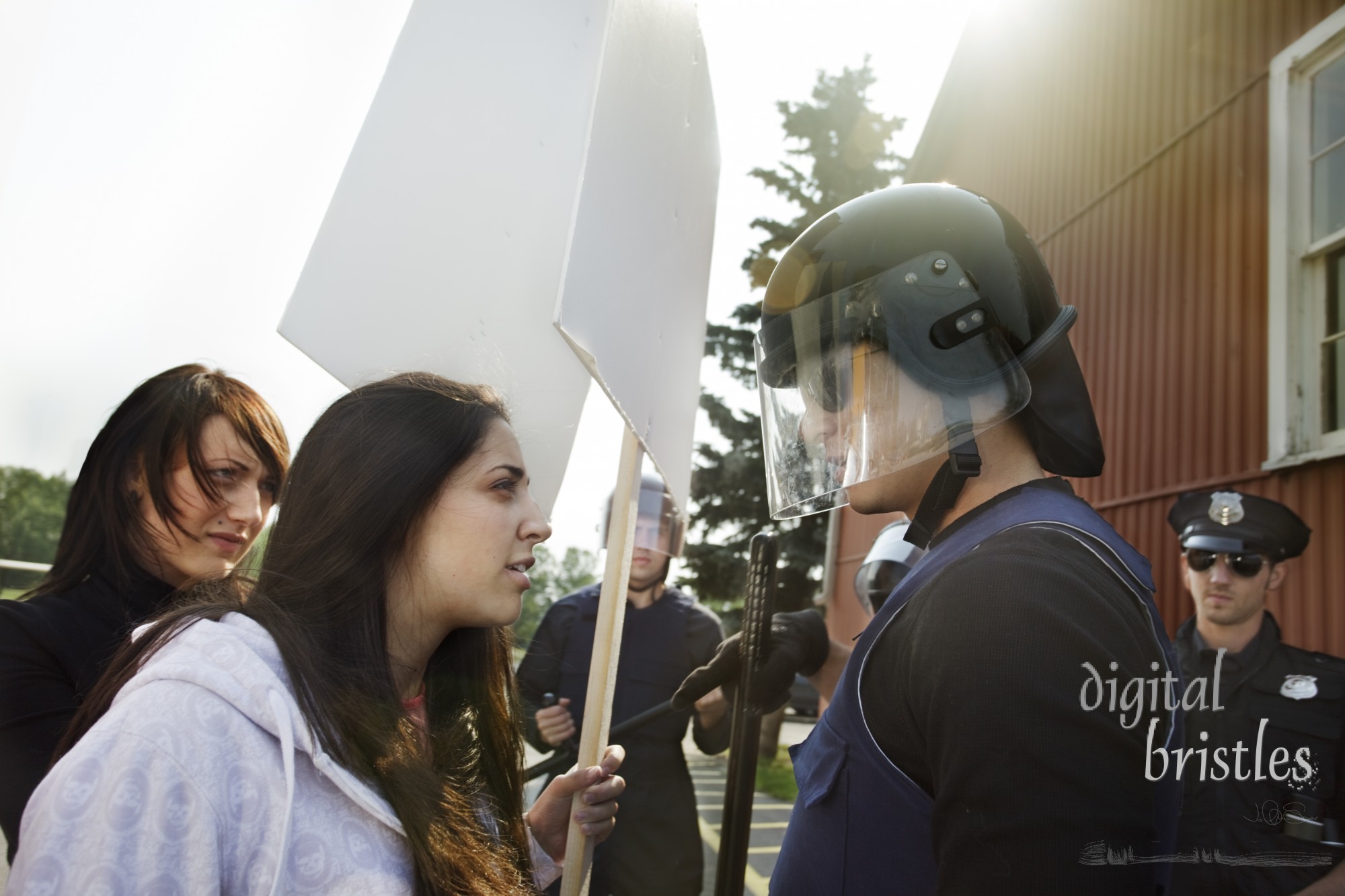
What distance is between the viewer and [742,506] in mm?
14367

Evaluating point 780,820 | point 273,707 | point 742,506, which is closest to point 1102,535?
point 273,707

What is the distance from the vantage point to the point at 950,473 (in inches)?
54.8

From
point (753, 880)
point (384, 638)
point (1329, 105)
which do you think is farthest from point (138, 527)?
point (753, 880)

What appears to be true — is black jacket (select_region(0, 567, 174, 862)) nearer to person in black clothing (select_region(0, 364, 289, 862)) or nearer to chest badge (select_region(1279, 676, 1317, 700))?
person in black clothing (select_region(0, 364, 289, 862))

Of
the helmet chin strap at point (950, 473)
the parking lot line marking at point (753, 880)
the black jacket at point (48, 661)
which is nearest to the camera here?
the helmet chin strap at point (950, 473)

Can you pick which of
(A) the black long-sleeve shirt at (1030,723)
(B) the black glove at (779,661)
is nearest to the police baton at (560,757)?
(B) the black glove at (779,661)

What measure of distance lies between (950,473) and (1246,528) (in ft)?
9.71

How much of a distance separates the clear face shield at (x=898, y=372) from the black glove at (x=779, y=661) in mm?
521

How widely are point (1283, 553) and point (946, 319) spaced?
3.02 metres

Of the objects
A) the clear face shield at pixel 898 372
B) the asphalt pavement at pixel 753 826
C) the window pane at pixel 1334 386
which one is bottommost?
the asphalt pavement at pixel 753 826

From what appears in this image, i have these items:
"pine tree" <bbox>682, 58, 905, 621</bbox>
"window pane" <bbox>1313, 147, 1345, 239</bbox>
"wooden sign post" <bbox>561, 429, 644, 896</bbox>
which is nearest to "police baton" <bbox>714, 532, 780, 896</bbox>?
"wooden sign post" <bbox>561, 429, 644, 896</bbox>

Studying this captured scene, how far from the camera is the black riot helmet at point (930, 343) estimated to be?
55.7 inches

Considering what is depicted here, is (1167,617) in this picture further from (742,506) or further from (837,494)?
(742,506)

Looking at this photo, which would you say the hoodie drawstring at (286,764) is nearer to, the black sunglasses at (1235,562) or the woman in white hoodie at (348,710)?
the woman in white hoodie at (348,710)
